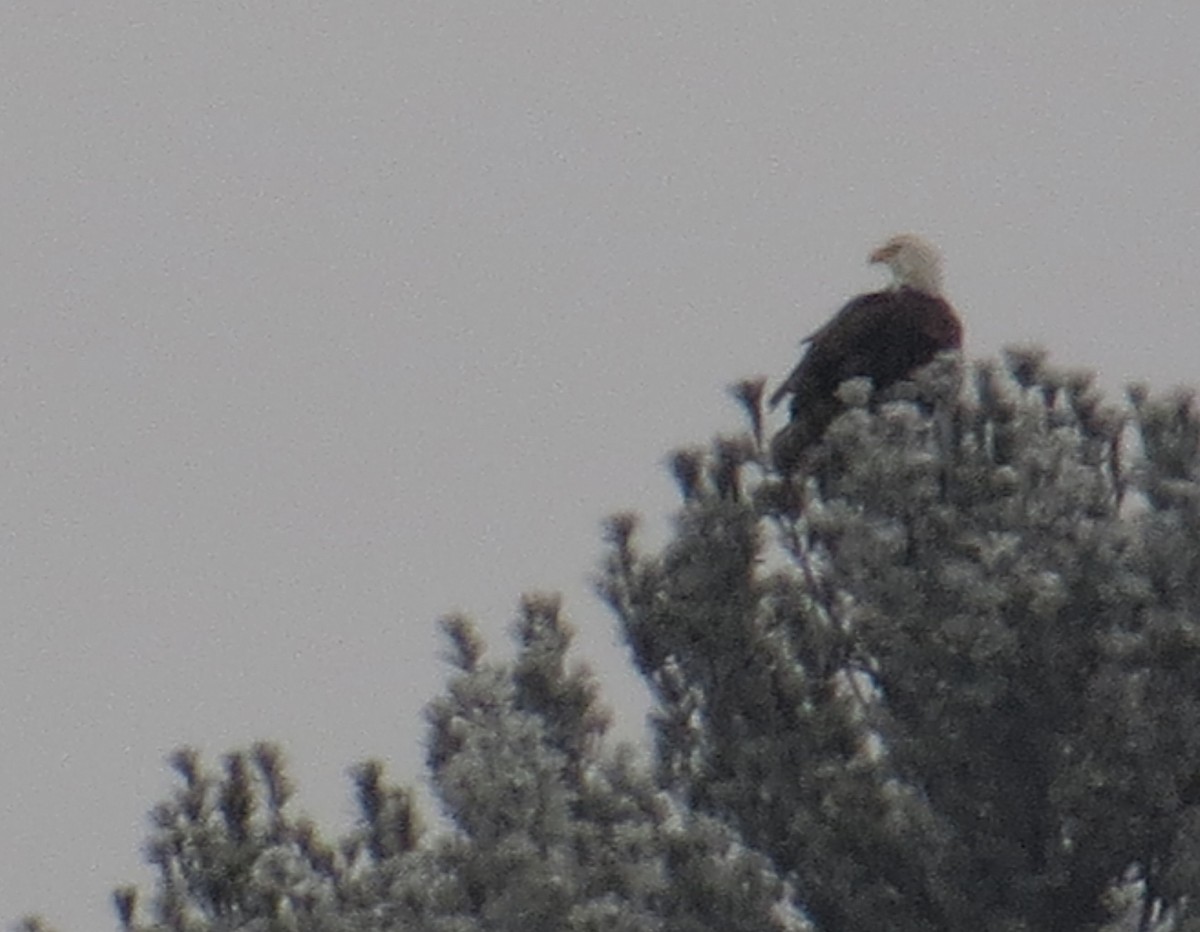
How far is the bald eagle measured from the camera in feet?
30.9

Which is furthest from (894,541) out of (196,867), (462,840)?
(196,867)

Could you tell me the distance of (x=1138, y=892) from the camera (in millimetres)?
7473

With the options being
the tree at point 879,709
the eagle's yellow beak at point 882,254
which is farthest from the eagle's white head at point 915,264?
the tree at point 879,709

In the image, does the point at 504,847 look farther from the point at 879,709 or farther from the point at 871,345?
the point at 871,345

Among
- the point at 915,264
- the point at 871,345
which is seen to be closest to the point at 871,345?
the point at 871,345

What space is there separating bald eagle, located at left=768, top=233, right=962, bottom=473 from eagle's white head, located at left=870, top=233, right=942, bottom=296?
0.91 m

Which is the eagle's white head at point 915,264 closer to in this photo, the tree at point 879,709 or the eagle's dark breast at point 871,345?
the eagle's dark breast at point 871,345

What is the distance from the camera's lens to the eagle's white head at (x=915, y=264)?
1168 cm

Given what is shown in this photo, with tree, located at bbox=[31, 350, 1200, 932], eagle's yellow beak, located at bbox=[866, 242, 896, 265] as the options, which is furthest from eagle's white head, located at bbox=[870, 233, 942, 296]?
tree, located at bbox=[31, 350, 1200, 932]

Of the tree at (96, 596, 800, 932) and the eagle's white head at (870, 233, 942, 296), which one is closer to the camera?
the tree at (96, 596, 800, 932)

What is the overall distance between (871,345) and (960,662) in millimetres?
2682

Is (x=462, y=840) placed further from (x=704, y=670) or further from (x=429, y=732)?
(x=704, y=670)

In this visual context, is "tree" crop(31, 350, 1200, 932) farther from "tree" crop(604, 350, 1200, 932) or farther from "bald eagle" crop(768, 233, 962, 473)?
"bald eagle" crop(768, 233, 962, 473)

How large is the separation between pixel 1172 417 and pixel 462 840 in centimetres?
205
